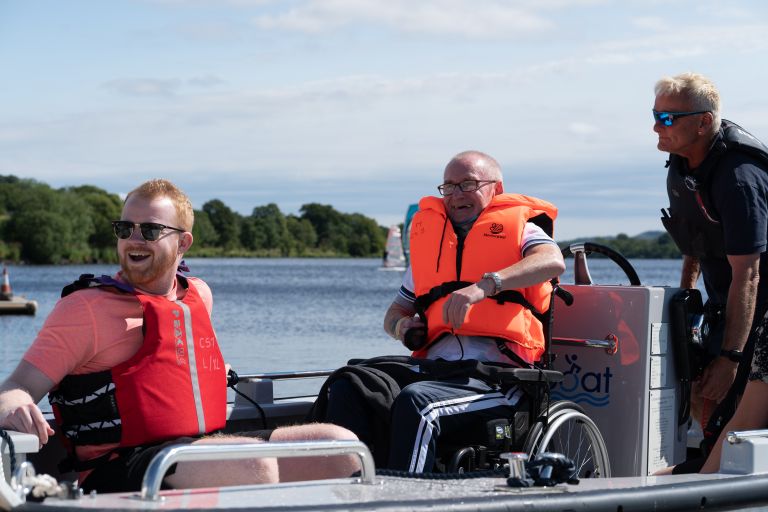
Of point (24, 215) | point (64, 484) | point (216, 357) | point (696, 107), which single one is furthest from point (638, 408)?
point (24, 215)

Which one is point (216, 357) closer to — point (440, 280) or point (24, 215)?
point (440, 280)

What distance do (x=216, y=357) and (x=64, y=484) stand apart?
87cm

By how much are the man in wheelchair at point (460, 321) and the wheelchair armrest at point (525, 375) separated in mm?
60

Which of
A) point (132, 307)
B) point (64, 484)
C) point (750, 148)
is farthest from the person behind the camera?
point (750, 148)

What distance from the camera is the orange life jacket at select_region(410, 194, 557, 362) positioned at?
409 centimetres

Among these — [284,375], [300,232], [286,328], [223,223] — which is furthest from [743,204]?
[300,232]

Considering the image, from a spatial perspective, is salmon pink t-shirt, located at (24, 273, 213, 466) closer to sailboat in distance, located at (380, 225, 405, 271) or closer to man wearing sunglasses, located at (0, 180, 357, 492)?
man wearing sunglasses, located at (0, 180, 357, 492)

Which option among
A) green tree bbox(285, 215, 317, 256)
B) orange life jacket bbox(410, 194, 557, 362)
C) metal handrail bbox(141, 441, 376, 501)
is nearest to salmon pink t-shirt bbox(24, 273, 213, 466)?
metal handrail bbox(141, 441, 376, 501)

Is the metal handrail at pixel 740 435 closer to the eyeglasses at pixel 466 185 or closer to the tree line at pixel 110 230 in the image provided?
the eyeglasses at pixel 466 185

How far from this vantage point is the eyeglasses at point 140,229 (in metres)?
3.40

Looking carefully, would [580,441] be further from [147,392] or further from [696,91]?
[147,392]

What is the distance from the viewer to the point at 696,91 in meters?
4.25

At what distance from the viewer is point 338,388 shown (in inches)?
152

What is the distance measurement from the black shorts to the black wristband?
2097mm
